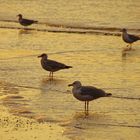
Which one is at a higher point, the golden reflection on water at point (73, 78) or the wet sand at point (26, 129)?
the golden reflection on water at point (73, 78)

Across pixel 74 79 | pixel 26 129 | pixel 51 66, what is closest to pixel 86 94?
pixel 26 129

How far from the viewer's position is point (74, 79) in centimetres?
1502

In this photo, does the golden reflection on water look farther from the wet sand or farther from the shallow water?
the wet sand

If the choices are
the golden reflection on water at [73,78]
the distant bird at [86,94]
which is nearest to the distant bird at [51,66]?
the golden reflection on water at [73,78]

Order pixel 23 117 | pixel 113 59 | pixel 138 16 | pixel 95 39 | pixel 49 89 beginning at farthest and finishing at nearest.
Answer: pixel 138 16
pixel 95 39
pixel 113 59
pixel 49 89
pixel 23 117

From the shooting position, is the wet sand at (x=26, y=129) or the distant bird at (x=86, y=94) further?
the distant bird at (x=86, y=94)

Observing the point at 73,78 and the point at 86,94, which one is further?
the point at 73,78

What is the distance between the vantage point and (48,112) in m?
12.1

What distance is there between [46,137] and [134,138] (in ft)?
4.33

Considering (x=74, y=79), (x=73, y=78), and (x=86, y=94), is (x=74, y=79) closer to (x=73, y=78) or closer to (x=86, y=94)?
(x=73, y=78)

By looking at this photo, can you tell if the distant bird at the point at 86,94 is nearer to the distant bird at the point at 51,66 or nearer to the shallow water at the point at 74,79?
the shallow water at the point at 74,79

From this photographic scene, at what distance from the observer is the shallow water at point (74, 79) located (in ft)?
37.9

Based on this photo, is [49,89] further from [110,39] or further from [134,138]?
[110,39]

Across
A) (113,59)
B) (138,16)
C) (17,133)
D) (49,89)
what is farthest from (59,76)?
(138,16)
